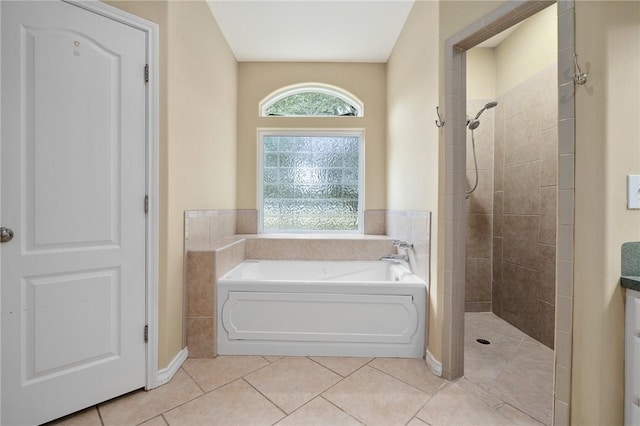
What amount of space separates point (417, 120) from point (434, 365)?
1710mm

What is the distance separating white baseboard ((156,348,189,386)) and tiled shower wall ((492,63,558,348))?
2.67 meters

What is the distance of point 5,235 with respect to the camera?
3.75 ft

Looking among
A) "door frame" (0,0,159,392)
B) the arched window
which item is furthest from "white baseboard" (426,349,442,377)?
the arched window

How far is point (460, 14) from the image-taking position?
1.50 meters

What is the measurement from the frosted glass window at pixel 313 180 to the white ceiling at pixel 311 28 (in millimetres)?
861

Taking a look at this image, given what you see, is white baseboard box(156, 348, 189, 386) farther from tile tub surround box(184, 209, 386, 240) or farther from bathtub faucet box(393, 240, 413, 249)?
bathtub faucet box(393, 240, 413, 249)

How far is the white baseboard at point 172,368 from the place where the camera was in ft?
5.04

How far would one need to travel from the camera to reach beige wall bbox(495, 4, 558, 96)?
200cm

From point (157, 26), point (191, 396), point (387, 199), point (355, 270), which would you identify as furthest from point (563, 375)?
point (157, 26)

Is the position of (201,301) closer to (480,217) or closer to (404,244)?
(404,244)

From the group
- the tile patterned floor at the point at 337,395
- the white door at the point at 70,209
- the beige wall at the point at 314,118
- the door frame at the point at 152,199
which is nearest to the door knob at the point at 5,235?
the white door at the point at 70,209

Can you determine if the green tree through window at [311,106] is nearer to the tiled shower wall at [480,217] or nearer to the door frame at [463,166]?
the tiled shower wall at [480,217]

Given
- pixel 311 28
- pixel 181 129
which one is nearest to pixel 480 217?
pixel 311 28

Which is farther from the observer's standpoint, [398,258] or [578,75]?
[398,258]
